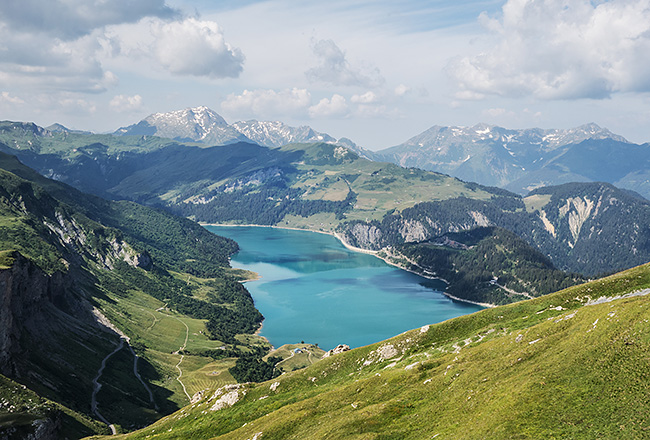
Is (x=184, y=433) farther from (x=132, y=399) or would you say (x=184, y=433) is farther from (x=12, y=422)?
(x=132, y=399)

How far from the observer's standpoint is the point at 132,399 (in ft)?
477

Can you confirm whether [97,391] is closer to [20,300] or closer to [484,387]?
[20,300]

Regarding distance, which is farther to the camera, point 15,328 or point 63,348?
point 63,348

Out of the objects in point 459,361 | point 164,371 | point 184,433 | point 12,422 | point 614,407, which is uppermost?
point 614,407

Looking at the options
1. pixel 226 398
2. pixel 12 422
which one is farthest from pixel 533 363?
pixel 12 422

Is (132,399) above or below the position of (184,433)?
below

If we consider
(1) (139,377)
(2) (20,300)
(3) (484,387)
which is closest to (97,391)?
(1) (139,377)

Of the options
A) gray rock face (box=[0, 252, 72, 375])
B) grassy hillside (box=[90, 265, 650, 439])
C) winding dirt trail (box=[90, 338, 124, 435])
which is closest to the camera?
grassy hillside (box=[90, 265, 650, 439])

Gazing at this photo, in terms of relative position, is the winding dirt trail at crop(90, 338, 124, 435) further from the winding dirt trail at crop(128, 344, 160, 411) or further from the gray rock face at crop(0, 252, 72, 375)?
the gray rock face at crop(0, 252, 72, 375)

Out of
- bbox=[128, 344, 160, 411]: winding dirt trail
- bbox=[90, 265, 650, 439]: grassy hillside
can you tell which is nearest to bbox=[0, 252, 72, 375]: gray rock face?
bbox=[128, 344, 160, 411]: winding dirt trail

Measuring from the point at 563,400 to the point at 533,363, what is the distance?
1155 centimetres

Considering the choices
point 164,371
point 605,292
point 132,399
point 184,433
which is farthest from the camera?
point 164,371

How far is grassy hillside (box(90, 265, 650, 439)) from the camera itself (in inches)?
1689

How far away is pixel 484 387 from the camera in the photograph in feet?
181
